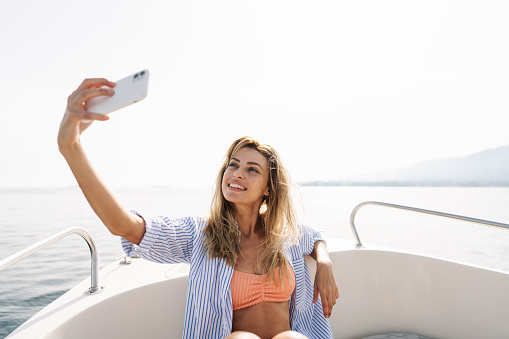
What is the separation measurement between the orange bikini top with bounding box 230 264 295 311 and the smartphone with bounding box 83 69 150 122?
2.26 feet

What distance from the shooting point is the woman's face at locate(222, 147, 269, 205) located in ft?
3.86

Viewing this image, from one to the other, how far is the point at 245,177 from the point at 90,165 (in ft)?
1.81

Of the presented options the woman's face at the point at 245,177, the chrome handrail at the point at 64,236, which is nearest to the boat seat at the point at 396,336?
the woman's face at the point at 245,177

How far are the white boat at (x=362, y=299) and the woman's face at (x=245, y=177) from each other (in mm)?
452

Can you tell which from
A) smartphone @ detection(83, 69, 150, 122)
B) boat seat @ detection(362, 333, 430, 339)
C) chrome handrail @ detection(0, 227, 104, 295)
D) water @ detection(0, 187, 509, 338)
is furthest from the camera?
water @ detection(0, 187, 509, 338)

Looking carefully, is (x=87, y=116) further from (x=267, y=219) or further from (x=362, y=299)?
(x=362, y=299)

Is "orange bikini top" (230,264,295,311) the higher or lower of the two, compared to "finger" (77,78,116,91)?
lower

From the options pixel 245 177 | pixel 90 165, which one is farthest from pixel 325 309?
pixel 90 165

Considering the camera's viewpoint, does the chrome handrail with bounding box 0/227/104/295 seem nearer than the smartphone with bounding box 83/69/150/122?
No

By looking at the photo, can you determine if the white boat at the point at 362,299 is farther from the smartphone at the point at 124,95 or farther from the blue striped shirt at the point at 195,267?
the smartphone at the point at 124,95

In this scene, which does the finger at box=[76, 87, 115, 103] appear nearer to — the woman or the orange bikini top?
the woman

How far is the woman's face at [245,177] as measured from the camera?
118 cm

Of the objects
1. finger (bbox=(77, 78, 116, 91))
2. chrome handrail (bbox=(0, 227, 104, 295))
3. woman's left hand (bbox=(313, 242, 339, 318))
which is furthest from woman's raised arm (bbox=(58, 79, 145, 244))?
woman's left hand (bbox=(313, 242, 339, 318))

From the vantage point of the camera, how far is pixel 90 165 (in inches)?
29.6
